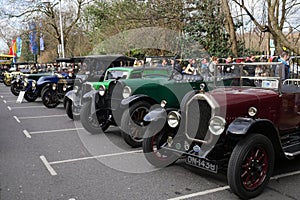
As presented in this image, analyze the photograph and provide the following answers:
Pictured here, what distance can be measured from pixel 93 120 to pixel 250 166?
4511 millimetres

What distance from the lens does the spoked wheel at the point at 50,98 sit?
12438 mm

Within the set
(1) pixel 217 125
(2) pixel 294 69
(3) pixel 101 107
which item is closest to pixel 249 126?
(1) pixel 217 125

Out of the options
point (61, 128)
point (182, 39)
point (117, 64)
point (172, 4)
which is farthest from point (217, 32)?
point (61, 128)

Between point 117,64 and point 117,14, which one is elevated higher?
point 117,14

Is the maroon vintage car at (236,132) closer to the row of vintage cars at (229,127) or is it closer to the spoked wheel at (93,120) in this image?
the row of vintage cars at (229,127)

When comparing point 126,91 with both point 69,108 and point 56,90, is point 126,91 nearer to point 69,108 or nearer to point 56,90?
point 69,108

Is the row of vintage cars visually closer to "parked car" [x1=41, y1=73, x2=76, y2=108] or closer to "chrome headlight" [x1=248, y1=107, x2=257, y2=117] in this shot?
"chrome headlight" [x1=248, y1=107, x2=257, y2=117]

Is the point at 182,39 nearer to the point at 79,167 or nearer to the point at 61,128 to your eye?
the point at 61,128

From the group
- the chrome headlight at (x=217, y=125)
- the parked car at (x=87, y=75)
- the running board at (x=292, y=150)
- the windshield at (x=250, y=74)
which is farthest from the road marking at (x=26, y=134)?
the running board at (x=292, y=150)

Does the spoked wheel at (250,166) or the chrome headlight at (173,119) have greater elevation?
the chrome headlight at (173,119)

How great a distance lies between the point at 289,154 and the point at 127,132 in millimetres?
3041

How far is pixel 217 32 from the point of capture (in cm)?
1723

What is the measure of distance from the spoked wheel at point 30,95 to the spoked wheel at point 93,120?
6.86 metres

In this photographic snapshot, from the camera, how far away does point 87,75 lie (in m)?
10.7
